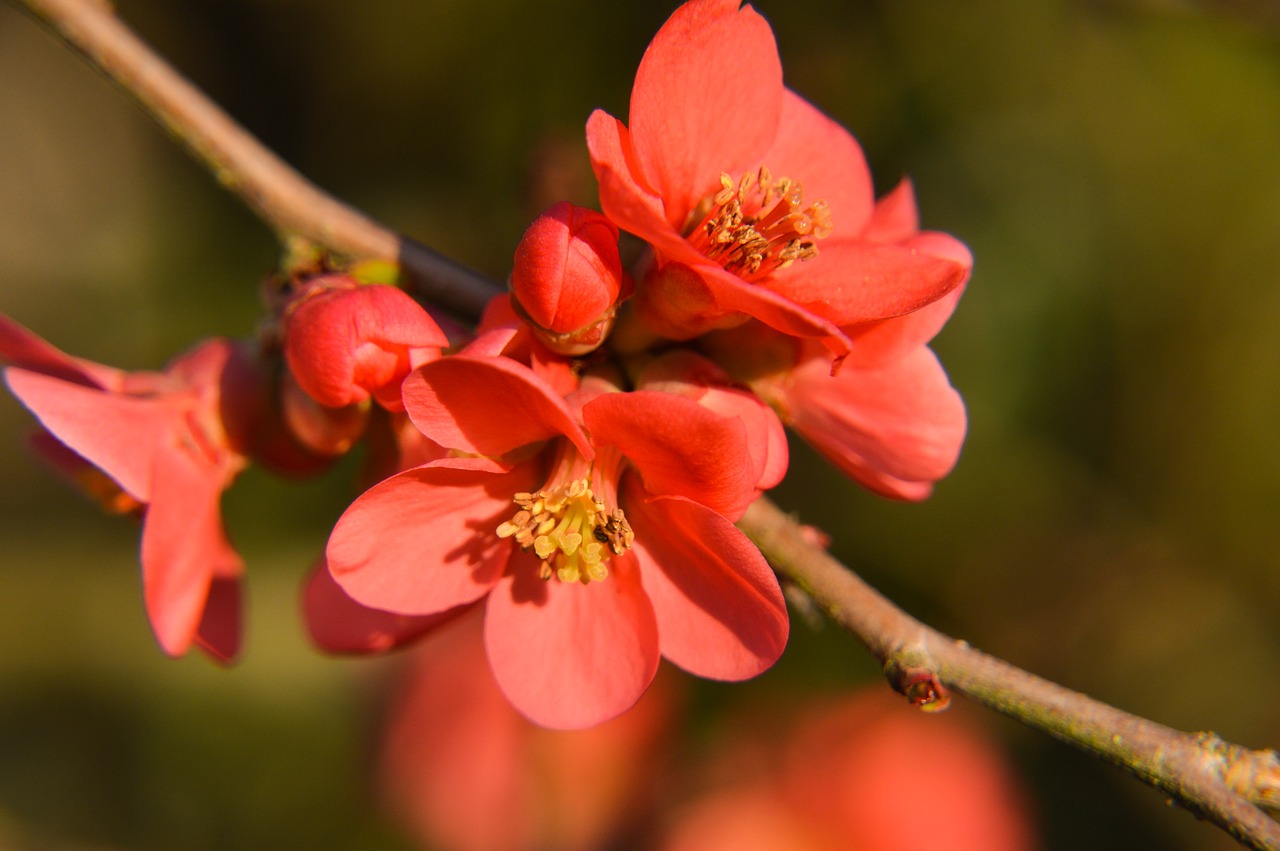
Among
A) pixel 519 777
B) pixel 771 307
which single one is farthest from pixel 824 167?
pixel 519 777

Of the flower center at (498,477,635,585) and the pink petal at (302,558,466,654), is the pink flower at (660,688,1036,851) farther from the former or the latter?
the flower center at (498,477,635,585)

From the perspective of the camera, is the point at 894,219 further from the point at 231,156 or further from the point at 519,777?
the point at 519,777

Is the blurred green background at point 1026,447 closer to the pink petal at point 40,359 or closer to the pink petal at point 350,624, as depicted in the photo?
the pink petal at point 40,359

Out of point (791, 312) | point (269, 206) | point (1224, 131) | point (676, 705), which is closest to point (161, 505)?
point (269, 206)

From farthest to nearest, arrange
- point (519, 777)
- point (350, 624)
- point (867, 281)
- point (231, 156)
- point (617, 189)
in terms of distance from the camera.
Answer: point (519, 777) → point (231, 156) → point (350, 624) → point (867, 281) → point (617, 189)

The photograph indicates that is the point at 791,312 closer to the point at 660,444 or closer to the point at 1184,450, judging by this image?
the point at 660,444

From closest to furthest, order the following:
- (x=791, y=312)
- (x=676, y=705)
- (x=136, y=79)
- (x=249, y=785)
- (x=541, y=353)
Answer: (x=791, y=312), (x=541, y=353), (x=136, y=79), (x=676, y=705), (x=249, y=785)
